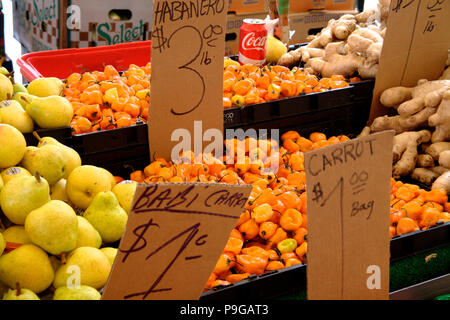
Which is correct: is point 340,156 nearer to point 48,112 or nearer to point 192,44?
point 192,44

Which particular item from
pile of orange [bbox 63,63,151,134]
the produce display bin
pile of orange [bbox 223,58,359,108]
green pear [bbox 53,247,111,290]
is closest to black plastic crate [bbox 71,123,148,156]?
the produce display bin

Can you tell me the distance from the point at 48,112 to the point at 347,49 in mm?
1785

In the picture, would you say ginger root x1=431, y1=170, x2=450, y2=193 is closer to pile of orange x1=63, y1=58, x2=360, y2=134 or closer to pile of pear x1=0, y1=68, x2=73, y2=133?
pile of orange x1=63, y1=58, x2=360, y2=134

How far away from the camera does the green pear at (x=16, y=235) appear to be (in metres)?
1.22

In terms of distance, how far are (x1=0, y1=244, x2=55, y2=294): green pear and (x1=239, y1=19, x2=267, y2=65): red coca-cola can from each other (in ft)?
5.97

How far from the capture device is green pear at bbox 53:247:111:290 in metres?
1.15

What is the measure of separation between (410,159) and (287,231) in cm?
86

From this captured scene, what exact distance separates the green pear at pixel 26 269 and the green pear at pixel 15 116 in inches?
26.5

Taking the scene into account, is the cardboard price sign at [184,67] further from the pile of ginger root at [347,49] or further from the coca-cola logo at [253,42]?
the pile of ginger root at [347,49]

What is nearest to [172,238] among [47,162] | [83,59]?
[47,162]

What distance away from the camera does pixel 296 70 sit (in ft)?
9.09

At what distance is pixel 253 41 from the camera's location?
2.69 meters

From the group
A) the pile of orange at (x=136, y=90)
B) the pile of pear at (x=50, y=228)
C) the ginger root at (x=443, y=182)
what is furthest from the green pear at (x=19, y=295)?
the ginger root at (x=443, y=182)

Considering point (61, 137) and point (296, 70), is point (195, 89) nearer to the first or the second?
point (61, 137)
